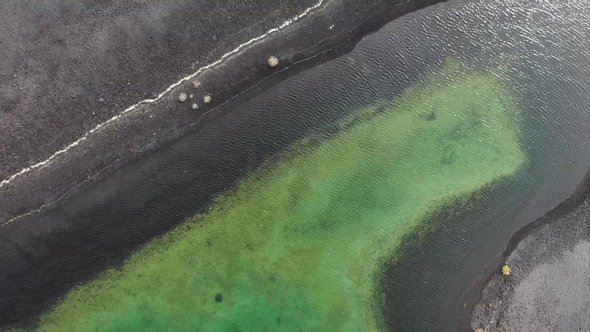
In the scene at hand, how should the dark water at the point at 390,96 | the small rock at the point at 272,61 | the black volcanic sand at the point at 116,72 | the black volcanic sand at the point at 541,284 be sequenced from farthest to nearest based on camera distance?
the black volcanic sand at the point at 541,284 < the small rock at the point at 272,61 < the dark water at the point at 390,96 < the black volcanic sand at the point at 116,72

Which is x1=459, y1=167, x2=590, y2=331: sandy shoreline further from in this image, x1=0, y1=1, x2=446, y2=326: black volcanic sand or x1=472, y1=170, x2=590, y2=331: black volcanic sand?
x1=0, y1=1, x2=446, y2=326: black volcanic sand

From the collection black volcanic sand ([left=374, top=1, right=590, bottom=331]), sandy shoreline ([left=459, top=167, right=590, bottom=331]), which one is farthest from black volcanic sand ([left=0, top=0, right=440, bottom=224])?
sandy shoreline ([left=459, top=167, right=590, bottom=331])

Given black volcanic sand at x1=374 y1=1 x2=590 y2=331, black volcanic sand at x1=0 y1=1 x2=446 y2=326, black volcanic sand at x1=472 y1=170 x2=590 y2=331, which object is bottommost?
black volcanic sand at x1=472 y1=170 x2=590 y2=331

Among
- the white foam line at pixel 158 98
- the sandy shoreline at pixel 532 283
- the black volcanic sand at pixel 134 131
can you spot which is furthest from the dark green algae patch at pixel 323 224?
the white foam line at pixel 158 98

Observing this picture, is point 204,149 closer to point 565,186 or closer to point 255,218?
point 255,218

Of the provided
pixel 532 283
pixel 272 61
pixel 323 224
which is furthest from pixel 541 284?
pixel 272 61

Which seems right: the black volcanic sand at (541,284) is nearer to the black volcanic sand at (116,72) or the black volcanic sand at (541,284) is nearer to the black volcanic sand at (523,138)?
the black volcanic sand at (523,138)

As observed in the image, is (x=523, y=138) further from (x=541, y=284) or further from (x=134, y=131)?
(x=134, y=131)
